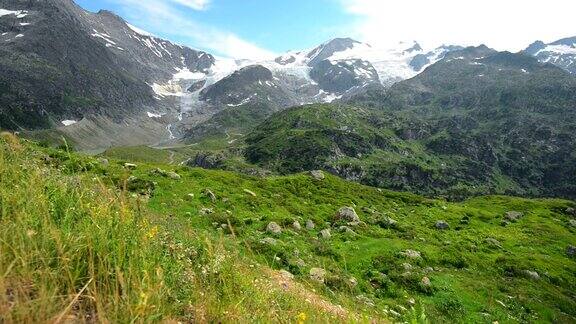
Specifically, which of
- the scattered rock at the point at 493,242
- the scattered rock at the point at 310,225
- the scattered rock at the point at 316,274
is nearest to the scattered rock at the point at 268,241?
the scattered rock at the point at 316,274

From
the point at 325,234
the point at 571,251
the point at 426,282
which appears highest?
the point at 325,234

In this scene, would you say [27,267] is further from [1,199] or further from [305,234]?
[305,234]

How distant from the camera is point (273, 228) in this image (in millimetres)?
28312

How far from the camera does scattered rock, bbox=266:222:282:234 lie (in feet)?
91.9

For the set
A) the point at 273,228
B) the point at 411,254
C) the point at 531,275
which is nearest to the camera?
the point at 273,228

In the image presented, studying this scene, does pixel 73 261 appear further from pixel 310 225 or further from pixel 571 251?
pixel 571 251

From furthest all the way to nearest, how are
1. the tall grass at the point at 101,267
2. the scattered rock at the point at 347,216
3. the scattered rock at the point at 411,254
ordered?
the scattered rock at the point at 347,216, the scattered rock at the point at 411,254, the tall grass at the point at 101,267

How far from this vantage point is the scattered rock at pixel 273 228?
27998 mm

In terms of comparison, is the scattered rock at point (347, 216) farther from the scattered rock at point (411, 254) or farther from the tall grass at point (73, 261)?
the tall grass at point (73, 261)

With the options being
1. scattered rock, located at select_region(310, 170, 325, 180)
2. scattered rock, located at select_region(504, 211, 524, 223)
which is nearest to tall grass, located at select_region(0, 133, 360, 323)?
scattered rock, located at select_region(310, 170, 325, 180)

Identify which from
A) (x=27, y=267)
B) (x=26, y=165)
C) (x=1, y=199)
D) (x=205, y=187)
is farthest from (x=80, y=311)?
(x=205, y=187)

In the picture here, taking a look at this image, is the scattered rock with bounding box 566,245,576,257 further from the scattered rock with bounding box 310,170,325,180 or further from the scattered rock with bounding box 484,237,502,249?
the scattered rock with bounding box 310,170,325,180

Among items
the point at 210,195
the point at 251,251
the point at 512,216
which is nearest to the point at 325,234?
the point at 210,195

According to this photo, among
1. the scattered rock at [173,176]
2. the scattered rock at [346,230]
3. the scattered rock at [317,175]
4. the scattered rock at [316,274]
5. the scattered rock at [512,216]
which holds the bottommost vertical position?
the scattered rock at [512,216]
